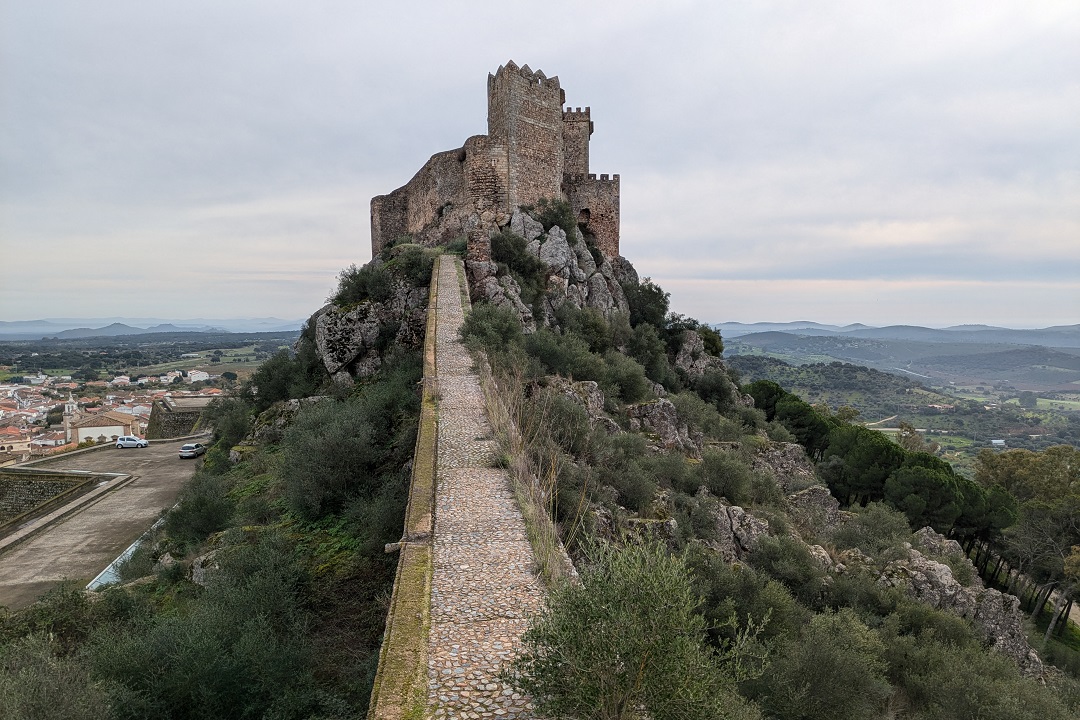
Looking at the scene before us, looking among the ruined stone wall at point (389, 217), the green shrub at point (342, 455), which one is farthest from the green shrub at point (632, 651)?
the ruined stone wall at point (389, 217)

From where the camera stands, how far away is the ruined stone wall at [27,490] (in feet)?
58.5

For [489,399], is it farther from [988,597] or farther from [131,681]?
[988,597]

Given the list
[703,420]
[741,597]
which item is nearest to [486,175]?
[703,420]

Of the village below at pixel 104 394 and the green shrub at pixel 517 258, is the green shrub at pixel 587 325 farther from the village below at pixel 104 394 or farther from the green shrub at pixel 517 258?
the village below at pixel 104 394

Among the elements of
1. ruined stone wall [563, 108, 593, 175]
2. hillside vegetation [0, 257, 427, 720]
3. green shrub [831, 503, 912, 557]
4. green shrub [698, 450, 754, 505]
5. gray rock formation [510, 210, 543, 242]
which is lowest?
green shrub [831, 503, 912, 557]

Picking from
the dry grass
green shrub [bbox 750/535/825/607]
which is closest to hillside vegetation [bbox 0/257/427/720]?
the dry grass

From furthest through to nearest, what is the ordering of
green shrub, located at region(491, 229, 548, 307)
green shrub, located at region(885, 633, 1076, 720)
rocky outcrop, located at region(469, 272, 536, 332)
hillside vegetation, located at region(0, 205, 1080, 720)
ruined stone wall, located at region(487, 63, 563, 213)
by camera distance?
ruined stone wall, located at region(487, 63, 563, 213), green shrub, located at region(491, 229, 548, 307), rocky outcrop, located at region(469, 272, 536, 332), green shrub, located at region(885, 633, 1076, 720), hillside vegetation, located at region(0, 205, 1080, 720)

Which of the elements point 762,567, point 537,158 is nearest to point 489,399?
point 762,567

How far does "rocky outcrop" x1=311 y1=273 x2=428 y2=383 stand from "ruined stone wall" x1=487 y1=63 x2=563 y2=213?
8015 mm

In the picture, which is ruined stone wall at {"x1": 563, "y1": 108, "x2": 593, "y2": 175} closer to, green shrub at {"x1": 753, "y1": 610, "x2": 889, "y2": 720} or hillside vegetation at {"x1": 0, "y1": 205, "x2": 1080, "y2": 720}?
hillside vegetation at {"x1": 0, "y1": 205, "x2": 1080, "y2": 720}

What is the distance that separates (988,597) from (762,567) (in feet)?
18.0

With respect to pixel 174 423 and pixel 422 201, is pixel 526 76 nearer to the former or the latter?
pixel 422 201

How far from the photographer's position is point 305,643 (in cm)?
573

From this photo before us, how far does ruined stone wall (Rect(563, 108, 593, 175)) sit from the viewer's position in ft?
85.6
